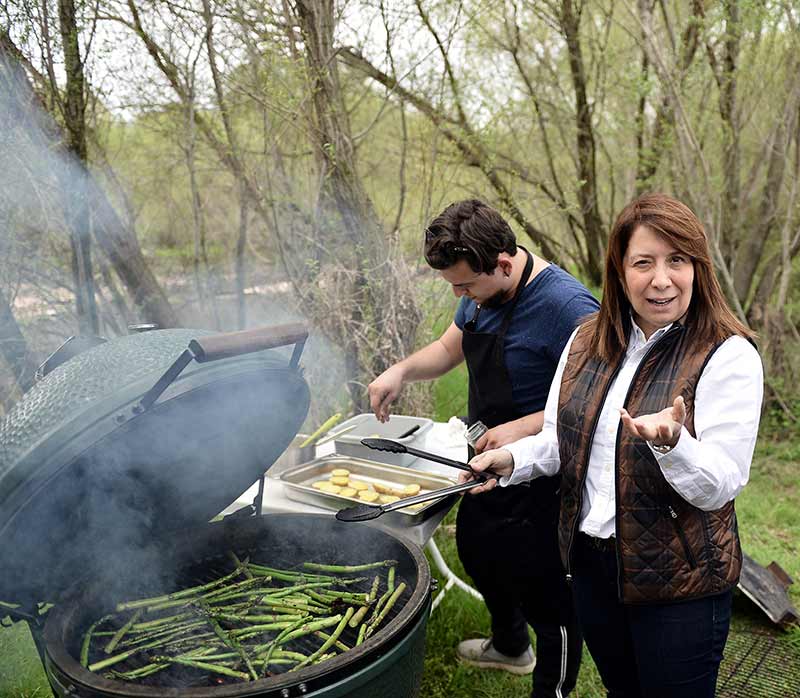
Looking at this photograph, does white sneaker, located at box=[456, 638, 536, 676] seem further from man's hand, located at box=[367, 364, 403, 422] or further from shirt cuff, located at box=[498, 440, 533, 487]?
shirt cuff, located at box=[498, 440, 533, 487]

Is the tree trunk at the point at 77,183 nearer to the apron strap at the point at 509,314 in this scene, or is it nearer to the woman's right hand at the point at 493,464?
the apron strap at the point at 509,314

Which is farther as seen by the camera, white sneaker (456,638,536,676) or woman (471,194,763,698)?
white sneaker (456,638,536,676)

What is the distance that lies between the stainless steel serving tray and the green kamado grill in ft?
0.52

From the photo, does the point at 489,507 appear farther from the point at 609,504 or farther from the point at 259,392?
the point at 259,392

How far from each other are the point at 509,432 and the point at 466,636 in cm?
158

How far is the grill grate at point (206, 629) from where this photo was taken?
175cm

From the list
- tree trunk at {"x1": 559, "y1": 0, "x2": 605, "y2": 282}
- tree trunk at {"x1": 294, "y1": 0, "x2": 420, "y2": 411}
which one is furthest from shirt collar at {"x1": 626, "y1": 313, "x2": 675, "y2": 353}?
tree trunk at {"x1": 559, "y1": 0, "x2": 605, "y2": 282}

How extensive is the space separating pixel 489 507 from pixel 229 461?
3.54 ft

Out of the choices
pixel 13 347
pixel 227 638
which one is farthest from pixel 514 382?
pixel 13 347

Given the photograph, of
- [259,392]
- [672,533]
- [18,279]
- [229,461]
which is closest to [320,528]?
[229,461]

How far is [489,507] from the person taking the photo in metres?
2.59

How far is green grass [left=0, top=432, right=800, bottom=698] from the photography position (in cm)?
294

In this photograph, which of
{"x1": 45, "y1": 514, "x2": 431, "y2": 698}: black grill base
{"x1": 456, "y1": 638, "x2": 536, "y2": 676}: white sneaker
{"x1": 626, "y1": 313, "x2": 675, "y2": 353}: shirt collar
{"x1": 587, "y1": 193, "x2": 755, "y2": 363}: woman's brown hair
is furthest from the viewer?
{"x1": 456, "y1": 638, "x2": 536, "y2": 676}: white sneaker

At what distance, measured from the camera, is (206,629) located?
1.97 m
